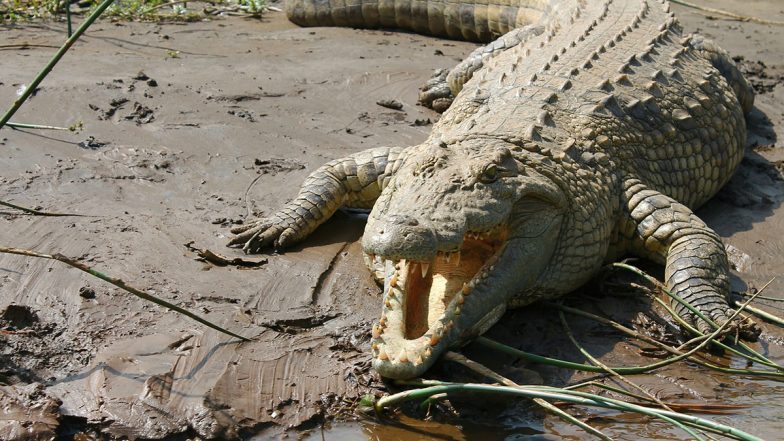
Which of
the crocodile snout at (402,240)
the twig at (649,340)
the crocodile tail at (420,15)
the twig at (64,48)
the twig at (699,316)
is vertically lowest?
the twig at (649,340)

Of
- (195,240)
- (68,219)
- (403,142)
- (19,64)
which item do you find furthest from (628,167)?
(19,64)

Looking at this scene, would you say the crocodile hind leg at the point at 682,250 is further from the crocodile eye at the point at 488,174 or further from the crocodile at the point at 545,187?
the crocodile eye at the point at 488,174

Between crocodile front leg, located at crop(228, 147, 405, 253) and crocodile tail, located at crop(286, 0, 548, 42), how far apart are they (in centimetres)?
363

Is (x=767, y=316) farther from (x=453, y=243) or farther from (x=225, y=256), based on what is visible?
(x=225, y=256)

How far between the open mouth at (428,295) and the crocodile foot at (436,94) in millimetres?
2876

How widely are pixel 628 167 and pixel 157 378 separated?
8.86ft

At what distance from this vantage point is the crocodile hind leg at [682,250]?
4.38m

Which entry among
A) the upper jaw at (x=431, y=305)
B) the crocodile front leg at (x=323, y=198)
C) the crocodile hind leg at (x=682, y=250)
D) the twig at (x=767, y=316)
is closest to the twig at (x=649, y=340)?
the crocodile hind leg at (x=682, y=250)

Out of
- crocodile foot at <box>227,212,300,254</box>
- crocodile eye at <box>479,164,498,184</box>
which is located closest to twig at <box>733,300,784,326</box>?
crocodile eye at <box>479,164,498,184</box>

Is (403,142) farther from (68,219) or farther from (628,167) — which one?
(68,219)

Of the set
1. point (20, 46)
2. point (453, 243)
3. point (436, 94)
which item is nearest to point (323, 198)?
point (453, 243)

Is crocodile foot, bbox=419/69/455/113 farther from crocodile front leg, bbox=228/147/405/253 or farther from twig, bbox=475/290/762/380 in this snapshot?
twig, bbox=475/290/762/380

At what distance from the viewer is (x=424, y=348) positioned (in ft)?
12.0

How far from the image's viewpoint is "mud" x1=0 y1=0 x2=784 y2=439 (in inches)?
144
